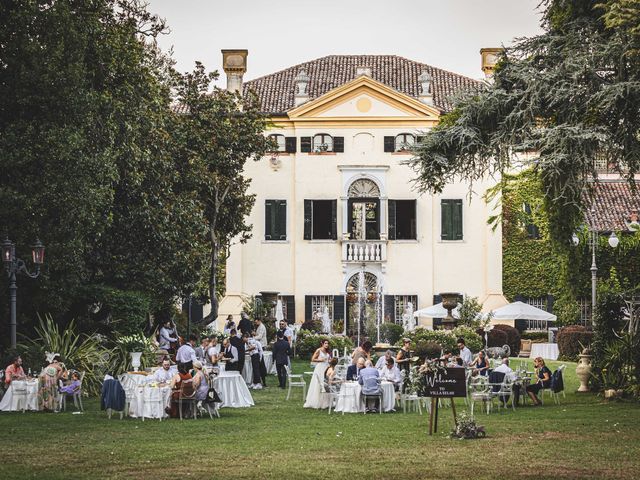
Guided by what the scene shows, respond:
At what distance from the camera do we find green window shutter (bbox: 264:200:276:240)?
44312 mm

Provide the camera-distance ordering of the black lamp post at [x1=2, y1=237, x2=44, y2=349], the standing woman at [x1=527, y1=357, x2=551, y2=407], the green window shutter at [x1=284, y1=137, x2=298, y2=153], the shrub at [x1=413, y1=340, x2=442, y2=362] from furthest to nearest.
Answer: the green window shutter at [x1=284, y1=137, x2=298, y2=153], the shrub at [x1=413, y1=340, x2=442, y2=362], the black lamp post at [x1=2, y1=237, x2=44, y2=349], the standing woman at [x1=527, y1=357, x2=551, y2=407]

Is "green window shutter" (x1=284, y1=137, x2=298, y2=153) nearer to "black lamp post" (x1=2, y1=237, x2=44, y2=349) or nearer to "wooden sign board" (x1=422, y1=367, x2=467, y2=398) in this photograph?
"black lamp post" (x1=2, y1=237, x2=44, y2=349)

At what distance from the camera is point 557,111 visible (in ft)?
61.0

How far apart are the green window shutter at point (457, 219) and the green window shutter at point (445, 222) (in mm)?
118

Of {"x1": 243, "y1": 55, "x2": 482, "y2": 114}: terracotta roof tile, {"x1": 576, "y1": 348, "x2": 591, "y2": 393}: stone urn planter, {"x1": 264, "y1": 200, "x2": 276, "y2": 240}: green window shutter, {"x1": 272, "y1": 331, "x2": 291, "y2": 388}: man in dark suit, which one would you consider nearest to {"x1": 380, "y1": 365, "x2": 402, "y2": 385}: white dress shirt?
{"x1": 576, "y1": 348, "x2": 591, "y2": 393}: stone urn planter

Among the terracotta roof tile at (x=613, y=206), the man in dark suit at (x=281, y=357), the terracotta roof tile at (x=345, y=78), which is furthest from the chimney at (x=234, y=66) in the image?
the man in dark suit at (x=281, y=357)

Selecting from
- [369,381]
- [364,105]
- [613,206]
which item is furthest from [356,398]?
[364,105]

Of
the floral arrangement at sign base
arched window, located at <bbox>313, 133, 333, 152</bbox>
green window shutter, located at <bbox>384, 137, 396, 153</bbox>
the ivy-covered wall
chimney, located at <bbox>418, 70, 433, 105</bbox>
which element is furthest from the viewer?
chimney, located at <bbox>418, 70, 433, 105</bbox>

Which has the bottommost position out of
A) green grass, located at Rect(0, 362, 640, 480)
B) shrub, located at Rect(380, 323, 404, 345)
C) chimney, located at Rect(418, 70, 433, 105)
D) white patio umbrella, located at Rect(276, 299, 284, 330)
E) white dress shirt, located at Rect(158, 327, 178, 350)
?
green grass, located at Rect(0, 362, 640, 480)

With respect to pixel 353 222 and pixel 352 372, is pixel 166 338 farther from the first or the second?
pixel 353 222

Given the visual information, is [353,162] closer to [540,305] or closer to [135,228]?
[540,305]

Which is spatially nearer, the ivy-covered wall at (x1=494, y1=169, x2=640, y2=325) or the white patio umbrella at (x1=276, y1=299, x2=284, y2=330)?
the ivy-covered wall at (x1=494, y1=169, x2=640, y2=325)

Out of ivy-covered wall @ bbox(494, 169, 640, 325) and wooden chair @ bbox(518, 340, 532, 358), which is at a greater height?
ivy-covered wall @ bbox(494, 169, 640, 325)

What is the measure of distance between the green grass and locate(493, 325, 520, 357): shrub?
17.2 m
